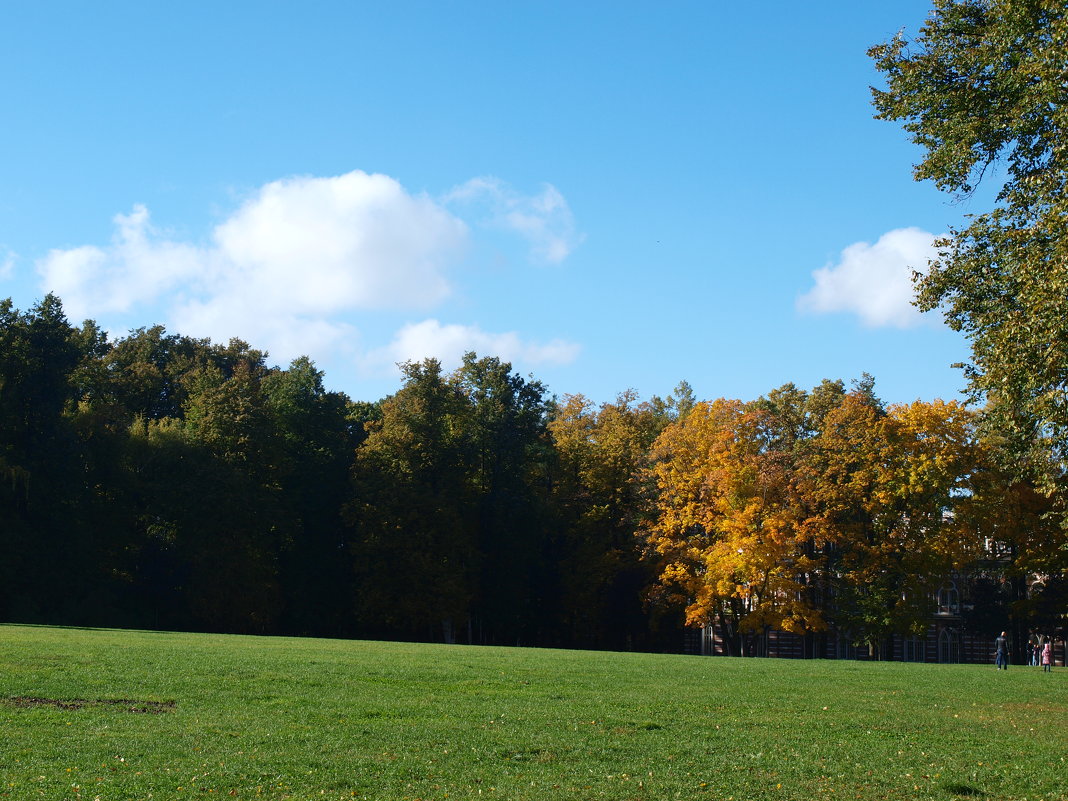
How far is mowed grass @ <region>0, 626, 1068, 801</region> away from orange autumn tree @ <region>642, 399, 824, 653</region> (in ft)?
95.7

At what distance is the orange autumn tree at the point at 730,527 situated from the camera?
59.2m

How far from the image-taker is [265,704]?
64.4 feet

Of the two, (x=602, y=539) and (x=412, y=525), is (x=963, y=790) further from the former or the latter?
(x=602, y=539)

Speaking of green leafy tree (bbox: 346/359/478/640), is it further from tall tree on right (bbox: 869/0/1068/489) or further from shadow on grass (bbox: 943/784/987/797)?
shadow on grass (bbox: 943/784/987/797)

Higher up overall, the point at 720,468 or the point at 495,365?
the point at 495,365

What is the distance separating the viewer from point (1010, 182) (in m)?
26.3

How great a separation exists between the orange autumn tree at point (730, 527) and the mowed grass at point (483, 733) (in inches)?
1148

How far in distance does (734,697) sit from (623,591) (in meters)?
50.1

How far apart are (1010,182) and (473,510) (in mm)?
52879

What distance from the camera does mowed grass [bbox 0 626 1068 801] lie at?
43.0 ft

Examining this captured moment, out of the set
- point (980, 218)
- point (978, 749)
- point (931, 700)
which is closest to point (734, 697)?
point (931, 700)

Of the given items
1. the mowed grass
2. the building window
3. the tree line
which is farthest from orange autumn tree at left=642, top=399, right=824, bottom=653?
the mowed grass

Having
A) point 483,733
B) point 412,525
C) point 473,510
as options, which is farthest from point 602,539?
point 483,733

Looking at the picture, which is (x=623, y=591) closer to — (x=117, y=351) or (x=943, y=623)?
(x=943, y=623)
